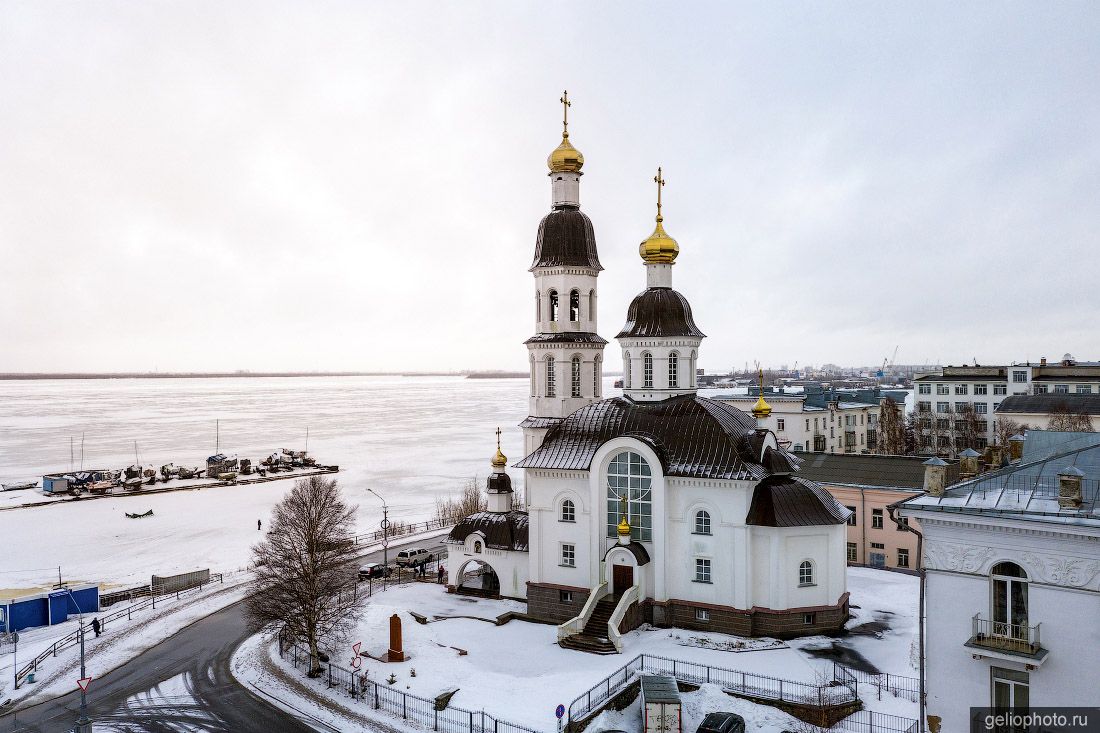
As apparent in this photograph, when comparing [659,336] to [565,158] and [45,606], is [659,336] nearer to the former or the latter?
[565,158]

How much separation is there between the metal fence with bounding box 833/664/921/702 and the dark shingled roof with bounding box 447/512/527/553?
12.9 m

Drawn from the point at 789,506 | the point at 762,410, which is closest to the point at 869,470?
the point at 762,410

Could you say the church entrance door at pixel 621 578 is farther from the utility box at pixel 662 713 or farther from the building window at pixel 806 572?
the utility box at pixel 662 713

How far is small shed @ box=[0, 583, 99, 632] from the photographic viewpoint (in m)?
27.0

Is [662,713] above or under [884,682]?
above

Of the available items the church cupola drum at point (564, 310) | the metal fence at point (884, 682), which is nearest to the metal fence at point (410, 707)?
the metal fence at point (884, 682)

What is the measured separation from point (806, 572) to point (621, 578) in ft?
21.1

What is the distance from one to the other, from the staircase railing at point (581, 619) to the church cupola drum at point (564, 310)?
8736 millimetres

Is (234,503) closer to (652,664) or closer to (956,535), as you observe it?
(652,664)

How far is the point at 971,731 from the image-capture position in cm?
1341

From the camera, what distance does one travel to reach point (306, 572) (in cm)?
2267

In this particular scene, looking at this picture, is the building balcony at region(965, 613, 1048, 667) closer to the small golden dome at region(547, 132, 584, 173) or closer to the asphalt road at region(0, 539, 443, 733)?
the asphalt road at region(0, 539, 443, 733)

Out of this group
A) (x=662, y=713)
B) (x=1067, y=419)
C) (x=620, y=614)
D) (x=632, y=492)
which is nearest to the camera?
(x=662, y=713)

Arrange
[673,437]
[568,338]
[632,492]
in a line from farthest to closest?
1. [568,338]
2. [673,437]
3. [632,492]
